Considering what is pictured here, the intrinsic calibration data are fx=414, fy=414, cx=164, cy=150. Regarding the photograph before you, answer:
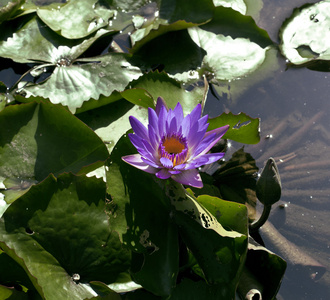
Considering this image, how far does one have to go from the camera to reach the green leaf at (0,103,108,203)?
1911 mm

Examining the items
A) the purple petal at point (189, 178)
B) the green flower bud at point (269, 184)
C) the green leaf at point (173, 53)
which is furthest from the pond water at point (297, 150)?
the purple petal at point (189, 178)

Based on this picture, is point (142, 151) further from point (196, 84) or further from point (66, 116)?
point (196, 84)

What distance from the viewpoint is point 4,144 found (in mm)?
1920

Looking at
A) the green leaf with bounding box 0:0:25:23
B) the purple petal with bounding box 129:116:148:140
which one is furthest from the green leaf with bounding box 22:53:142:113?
the purple petal with bounding box 129:116:148:140

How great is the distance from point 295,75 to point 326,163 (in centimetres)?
64

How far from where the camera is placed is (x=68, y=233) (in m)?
1.66

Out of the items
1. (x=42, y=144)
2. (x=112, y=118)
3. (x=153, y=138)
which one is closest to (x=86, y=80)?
(x=112, y=118)

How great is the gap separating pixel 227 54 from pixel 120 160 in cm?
127

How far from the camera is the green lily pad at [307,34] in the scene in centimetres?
261

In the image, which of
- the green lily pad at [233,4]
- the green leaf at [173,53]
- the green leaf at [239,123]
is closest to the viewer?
the green leaf at [239,123]

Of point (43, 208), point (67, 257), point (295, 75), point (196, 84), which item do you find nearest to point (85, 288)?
point (67, 257)

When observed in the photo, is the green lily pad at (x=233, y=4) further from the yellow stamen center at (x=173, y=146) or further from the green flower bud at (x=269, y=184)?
the yellow stamen center at (x=173, y=146)

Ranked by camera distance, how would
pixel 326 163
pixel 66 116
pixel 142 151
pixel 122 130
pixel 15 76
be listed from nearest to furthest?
pixel 142 151, pixel 66 116, pixel 122 130, pixel 326 163, pixel 15 76

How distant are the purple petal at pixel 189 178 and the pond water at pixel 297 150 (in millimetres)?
791
